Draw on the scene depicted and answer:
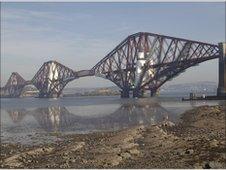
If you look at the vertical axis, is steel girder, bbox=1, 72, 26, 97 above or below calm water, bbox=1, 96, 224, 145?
above

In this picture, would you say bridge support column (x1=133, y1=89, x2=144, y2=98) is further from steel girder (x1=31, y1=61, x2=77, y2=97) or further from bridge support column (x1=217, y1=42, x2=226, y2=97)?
bridge support column (x1=217, y1=42, x2=226, y2=97)

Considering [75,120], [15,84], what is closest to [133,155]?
[75,120]

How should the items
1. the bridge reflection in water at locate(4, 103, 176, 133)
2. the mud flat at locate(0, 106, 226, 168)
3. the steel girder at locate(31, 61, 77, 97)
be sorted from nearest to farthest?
the mud flat at locate(0, 106, 226, 168) → the bridge reflection in water at locate(4, 103, 176, 133) → the steel girder at locate(31, 61, 77, 97)

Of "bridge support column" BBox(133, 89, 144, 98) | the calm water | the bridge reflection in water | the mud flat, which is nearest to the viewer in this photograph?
the mud flat

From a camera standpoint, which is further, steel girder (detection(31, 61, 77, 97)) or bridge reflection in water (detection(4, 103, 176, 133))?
steel girder (detection(31, 61, 77, 97))

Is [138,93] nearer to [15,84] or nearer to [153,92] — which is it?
[153,92]

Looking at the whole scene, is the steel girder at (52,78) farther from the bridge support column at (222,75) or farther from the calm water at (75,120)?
the calm water at (75,120)

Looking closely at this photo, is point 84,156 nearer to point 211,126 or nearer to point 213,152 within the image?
point 213,152

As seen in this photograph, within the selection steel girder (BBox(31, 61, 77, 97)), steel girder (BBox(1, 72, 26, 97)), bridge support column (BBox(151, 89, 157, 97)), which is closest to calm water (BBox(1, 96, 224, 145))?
bridge support column (BBox(151, 89, 157, 97))

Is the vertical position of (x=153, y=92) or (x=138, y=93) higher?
(x=153, y=92)
